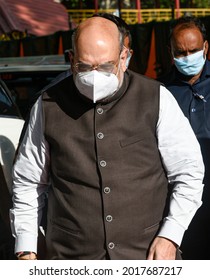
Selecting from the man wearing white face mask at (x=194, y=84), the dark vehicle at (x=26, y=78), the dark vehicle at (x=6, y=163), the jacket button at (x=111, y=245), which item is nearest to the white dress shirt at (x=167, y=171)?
the jacket button at (x=111, y=245)

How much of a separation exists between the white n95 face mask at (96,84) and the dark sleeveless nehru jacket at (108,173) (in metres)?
0.07

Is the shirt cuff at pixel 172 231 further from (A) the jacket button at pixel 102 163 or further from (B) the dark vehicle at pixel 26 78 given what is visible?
(B) the dark vehicle at pixel 26 78

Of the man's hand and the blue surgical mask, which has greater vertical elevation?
the blue surgical mask

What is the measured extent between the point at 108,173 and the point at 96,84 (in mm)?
352

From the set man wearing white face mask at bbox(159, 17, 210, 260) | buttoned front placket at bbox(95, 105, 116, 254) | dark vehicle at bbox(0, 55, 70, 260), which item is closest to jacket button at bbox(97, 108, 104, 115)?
buttoned front placket at bbox(95, 105, 116, 254)

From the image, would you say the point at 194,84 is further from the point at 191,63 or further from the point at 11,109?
the point at 11,109

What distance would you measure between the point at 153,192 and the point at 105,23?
2.29 ft

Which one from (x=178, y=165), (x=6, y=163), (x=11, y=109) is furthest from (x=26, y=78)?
(x=178, y=165)

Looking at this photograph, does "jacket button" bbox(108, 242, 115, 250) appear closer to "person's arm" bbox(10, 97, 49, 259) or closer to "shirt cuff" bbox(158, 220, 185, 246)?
"shirt cuff" bbox(158, 220, 185, 246)

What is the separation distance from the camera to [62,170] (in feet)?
9.62

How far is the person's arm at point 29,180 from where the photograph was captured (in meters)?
3.00

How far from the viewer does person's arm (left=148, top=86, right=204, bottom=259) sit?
9.49ft

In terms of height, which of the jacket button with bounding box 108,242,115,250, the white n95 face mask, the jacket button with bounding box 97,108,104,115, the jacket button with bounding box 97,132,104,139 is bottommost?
the jacket button with bounding box 108,242,115,250

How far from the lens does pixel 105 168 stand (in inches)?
113
